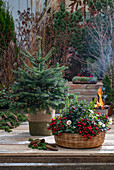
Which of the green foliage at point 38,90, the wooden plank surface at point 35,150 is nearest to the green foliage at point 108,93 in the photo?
the wooden plank surface at point 35,150

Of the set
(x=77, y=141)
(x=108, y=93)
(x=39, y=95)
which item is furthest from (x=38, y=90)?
(x=108, y=93)

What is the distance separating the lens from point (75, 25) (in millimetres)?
9914

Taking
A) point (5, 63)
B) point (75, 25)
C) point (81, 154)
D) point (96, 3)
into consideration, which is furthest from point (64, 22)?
point (81, 154)

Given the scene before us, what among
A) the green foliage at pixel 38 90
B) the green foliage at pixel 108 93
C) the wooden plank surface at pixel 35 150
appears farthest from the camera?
the green foliage at pixel 108 93

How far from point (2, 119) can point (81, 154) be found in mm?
2253

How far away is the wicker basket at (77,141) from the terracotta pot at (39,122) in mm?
622

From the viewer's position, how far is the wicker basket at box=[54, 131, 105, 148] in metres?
2.99

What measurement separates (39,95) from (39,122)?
44 cm

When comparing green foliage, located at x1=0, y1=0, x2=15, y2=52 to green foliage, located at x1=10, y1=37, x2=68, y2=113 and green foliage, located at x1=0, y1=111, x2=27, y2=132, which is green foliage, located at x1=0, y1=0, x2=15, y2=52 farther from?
green foliage, located at x1=10, y1=37, x2=68, y2=113

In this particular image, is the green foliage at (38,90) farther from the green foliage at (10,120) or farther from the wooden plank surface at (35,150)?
the green foliage at (10,120)

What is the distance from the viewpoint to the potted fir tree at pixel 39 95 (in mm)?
3545

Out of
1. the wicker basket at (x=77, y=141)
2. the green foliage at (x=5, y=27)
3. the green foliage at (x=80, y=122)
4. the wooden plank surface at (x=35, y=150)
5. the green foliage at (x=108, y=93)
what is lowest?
the wooden plank surface at (x=35, y=150)

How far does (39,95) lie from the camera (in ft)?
11.5

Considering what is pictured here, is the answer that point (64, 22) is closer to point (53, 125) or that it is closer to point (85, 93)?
point (85, 93)
